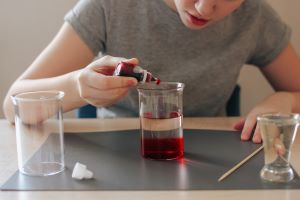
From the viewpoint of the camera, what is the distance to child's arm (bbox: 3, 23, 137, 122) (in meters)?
0.97

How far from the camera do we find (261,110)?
46.7 inches

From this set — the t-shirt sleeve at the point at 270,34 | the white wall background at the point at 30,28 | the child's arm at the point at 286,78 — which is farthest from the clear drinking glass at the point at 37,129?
the white wall background at the point at 30,28

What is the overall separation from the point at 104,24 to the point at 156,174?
569 millimetres

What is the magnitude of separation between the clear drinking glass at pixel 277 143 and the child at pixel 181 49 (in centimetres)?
29

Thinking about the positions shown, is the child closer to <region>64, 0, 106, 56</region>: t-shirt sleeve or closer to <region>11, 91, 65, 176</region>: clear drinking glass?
<region>64, 0, 106, 56</region>: t-shirt sleeve

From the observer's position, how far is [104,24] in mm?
1303

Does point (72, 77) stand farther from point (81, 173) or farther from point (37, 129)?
point (81, 173)

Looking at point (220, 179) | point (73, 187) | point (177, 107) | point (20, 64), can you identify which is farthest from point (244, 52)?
point (20, 64)

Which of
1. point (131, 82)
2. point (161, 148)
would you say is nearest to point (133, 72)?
point (131, 82)

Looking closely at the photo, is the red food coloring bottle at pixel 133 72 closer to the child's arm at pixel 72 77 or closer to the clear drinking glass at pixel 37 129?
the child's arm at pixel 72 77

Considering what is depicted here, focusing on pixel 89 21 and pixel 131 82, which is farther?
pixel 89 21

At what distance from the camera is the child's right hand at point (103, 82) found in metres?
0.94

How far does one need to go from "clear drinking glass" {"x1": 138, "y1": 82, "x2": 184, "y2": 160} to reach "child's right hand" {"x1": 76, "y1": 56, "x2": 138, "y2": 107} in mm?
45

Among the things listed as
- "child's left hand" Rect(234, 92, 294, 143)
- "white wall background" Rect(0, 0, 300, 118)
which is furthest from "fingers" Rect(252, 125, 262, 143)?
"white wall background" Rect(0, 0, 300, 118)
